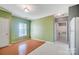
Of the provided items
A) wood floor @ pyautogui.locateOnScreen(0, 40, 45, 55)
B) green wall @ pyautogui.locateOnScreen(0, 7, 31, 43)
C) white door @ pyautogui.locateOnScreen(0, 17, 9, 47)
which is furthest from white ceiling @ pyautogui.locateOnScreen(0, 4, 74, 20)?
wood floor @ pyautogui.locateOnScreen(0, 40, 45, 55)

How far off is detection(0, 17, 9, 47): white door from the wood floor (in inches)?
3.6

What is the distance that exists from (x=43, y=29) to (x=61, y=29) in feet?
1.11

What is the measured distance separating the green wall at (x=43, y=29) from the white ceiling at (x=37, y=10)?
93 millimetres

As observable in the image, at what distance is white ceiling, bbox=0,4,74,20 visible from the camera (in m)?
1.33

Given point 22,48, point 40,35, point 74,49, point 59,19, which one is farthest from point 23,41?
point 74,49

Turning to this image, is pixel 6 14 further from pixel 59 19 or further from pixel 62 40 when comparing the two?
pixel 62 40

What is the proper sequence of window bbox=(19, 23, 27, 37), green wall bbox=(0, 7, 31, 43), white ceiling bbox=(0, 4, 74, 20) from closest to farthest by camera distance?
white ceiling bbox=(0, 4, 74, 20), green wall bbox=(0, 7, 31, 43), window bbox=(19, 23, 27, 37)

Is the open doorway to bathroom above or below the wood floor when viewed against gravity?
above

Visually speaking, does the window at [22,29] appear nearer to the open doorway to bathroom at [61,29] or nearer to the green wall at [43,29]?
the green wall at [43,29]

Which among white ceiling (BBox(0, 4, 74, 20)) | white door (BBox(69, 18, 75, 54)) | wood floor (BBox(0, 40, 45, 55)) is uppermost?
white ceiling (BBox(0, 4, 74, 20))

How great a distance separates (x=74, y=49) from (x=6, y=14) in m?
1.17

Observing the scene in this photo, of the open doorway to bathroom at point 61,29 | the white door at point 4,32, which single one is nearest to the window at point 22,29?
the white door at point 4,32

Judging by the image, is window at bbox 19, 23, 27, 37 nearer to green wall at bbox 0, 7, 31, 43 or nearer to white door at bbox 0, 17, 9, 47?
green wall at bbox 0, 7, 31, 43

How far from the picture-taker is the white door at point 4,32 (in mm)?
1390
